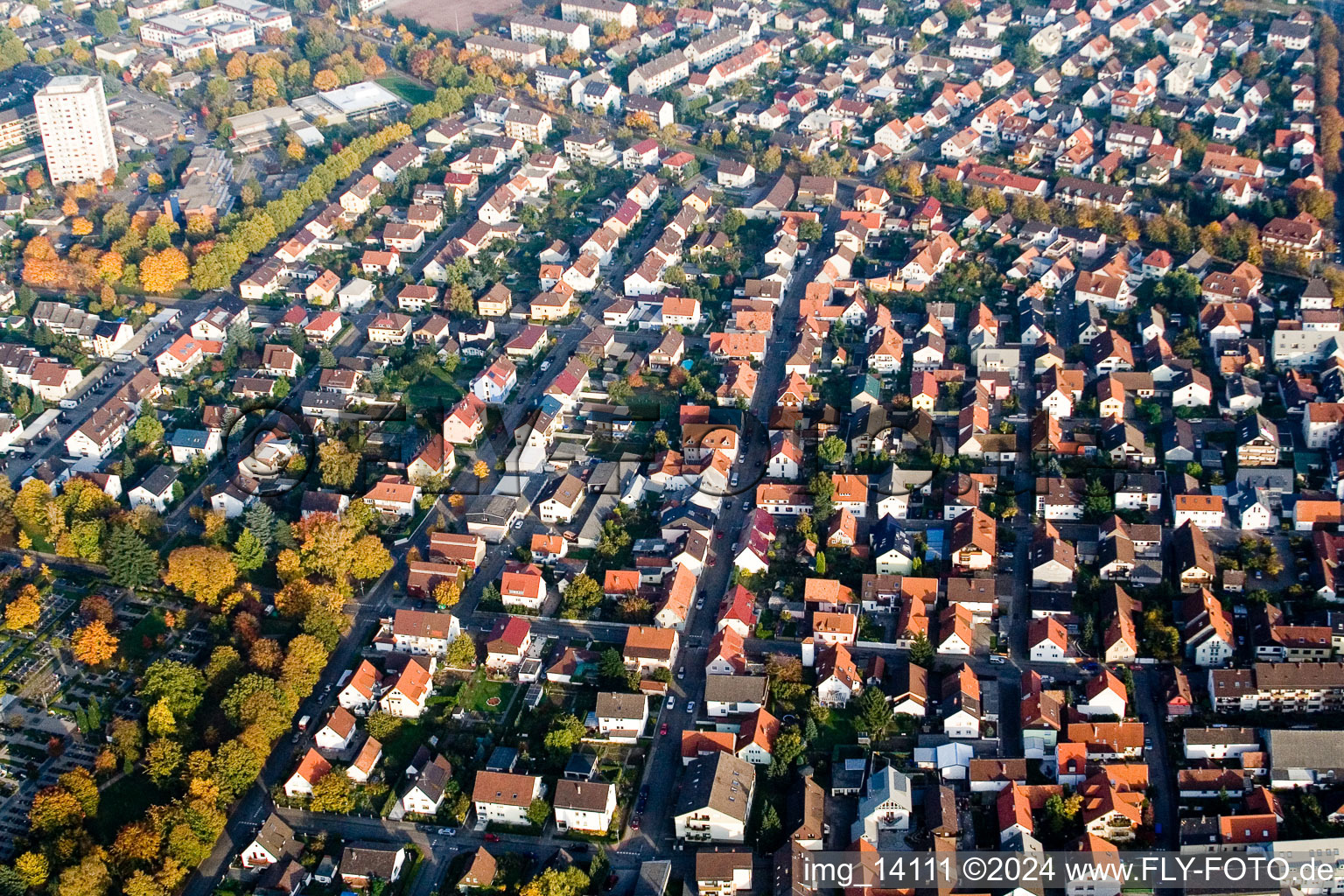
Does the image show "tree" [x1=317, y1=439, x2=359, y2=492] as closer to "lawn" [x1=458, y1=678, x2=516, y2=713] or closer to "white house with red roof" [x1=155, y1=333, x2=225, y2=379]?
"white house with red roof" [x1=155, y1=333, x2=225, y2=379]

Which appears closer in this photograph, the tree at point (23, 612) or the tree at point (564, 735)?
the tree at point (564, 735)

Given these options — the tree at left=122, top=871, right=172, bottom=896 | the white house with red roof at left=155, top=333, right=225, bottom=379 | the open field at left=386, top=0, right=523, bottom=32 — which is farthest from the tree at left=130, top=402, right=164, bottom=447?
the open field at left=386, top=0, right=523, bottom=32

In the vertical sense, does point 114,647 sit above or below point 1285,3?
below

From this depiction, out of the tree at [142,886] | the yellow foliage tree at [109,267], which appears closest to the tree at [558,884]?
the tree at [142,886]

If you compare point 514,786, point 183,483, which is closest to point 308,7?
point 183,483

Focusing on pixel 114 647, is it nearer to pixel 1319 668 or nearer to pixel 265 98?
pixel 1319 668

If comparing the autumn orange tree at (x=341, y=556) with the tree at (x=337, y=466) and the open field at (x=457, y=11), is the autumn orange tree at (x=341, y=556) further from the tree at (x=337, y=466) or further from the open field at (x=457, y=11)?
the open field at (x=457, y=11)

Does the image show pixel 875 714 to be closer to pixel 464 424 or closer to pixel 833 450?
pixel 833 450
